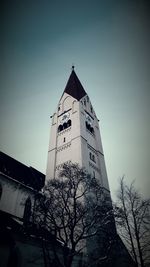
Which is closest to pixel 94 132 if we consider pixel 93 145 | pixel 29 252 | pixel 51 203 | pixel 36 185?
pixel 93 145

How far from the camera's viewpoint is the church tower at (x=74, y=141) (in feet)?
78.2

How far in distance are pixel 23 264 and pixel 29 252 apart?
2.76 feet

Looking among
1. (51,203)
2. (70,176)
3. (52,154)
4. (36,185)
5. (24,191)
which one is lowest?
(51,203)

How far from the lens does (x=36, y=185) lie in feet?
71.9

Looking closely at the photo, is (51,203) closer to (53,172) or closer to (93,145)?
(53,172)

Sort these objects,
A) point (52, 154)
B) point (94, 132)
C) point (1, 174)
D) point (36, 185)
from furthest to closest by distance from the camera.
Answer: point (94, 132) < point (52, 154) < point (36, 185) < point (1, 174)

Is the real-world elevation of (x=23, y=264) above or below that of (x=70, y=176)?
below

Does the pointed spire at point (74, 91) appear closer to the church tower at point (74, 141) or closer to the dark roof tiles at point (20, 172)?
the church tower at point (74, 141)

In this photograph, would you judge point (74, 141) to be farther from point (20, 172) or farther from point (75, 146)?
point (20, 172)

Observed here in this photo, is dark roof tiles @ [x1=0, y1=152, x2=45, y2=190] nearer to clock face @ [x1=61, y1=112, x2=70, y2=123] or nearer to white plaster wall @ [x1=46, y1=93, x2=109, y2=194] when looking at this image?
white plaster wall @ [x1=46, y1=93, x2=109, y2=194]

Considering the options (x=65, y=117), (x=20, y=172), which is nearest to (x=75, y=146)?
(x=20, y=172)

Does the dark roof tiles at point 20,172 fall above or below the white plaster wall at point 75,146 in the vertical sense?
below

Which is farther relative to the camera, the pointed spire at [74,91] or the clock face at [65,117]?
the pointed spire at [74,91]

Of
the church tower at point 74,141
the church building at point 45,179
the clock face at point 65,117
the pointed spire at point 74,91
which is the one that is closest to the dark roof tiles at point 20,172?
the church building at point 45,179
